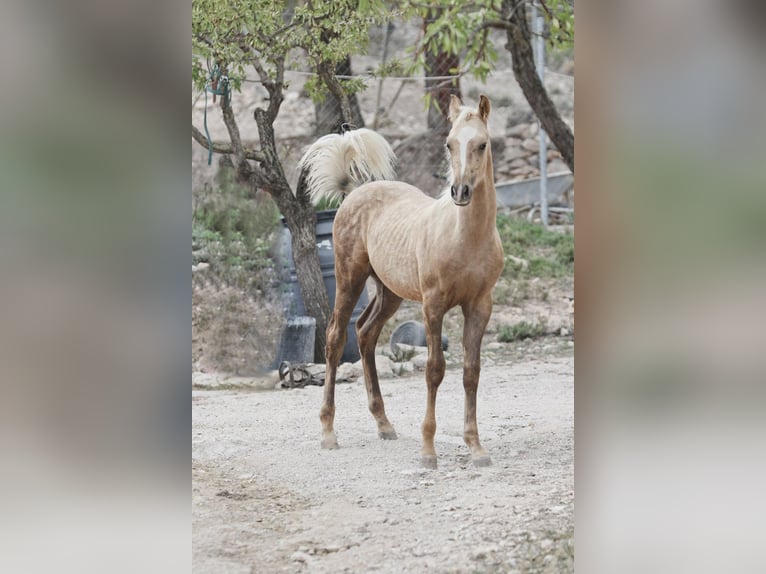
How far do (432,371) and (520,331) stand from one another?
269 cm

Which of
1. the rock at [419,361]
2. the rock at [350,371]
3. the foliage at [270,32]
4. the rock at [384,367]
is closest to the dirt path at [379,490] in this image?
the rock at [350,371]

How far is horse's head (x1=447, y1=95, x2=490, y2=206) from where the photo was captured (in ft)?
10.4

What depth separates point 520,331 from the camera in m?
6.18

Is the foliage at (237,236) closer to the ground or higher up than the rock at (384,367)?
higher up

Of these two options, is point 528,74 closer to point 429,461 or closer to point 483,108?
point 483,108

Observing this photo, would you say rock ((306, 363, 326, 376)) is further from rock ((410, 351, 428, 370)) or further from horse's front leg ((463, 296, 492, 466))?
horse's front leg ((463, 296, 492, 466))

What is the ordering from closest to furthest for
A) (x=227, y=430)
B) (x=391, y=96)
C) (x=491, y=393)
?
(x=227, y=430)
(x=491, y=393)
(x=391, y=96)

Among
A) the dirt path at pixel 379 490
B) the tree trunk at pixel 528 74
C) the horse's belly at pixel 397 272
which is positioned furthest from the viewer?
the tree trunk at pixel 528 74

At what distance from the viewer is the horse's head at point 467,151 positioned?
3.16 m

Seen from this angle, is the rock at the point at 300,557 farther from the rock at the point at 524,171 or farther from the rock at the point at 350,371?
the rock at the point at 524,171
